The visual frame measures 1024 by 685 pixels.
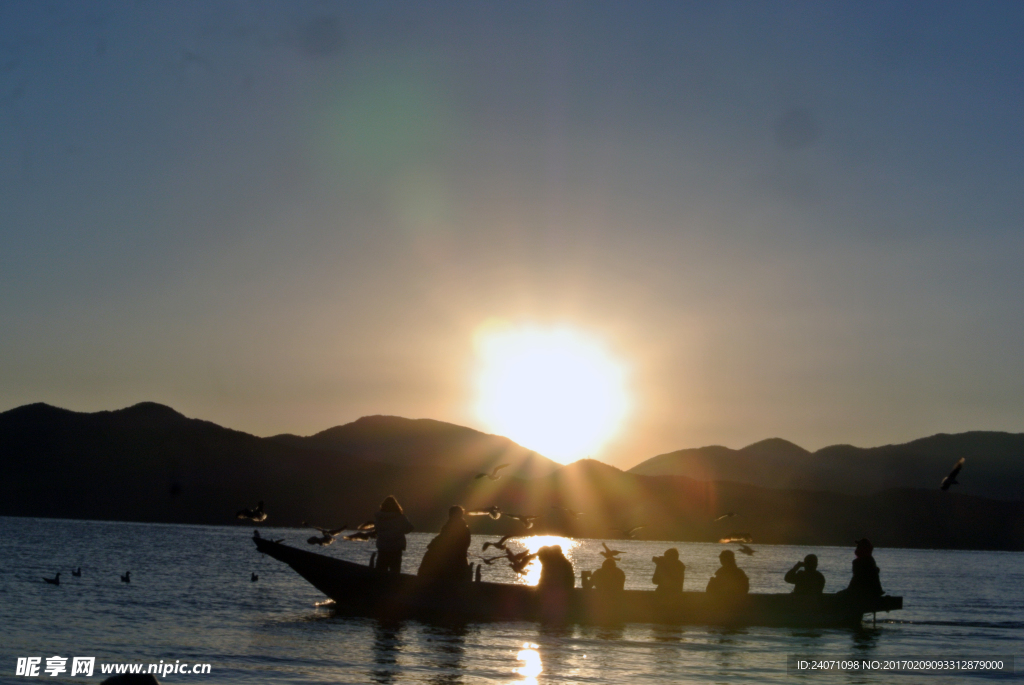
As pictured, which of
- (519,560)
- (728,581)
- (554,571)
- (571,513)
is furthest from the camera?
(571,513)

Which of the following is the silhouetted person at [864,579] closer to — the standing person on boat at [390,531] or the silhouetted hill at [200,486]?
the standing person on boat at [390,531]

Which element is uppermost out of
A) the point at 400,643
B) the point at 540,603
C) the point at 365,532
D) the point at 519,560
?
the point at 365,532

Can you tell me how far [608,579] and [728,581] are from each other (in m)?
3.20

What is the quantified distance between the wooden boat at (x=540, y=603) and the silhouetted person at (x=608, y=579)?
0.60 ft

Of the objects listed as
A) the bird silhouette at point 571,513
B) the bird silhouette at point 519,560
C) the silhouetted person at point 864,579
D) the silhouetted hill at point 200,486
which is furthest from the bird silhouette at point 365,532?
the silhouetted hill at point 200,486

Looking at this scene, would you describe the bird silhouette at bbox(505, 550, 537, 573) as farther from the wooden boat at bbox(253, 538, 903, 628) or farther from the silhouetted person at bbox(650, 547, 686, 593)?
the silhouetted person at bbox(650, 547, 686, 593)

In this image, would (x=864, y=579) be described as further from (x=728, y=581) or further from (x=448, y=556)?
(x=448, y=556)

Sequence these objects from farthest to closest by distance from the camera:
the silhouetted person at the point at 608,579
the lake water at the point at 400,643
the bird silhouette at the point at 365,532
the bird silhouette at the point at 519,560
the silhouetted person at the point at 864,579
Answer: the silhouetted person at the point at 864,579 → the silhouetted person at the point at 608,579 → the bird silhouette at the point at 365,532 → the bird silhouette at the point at 519,560 → the lake water at the point at 400,643

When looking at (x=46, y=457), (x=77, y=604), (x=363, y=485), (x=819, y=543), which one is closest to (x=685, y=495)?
(x=819, y=543)

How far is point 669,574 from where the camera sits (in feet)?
78.7

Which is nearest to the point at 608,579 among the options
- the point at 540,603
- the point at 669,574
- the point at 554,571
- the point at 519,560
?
the point at 554,571

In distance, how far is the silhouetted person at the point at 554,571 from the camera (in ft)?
76.4

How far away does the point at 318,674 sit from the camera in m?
15.9

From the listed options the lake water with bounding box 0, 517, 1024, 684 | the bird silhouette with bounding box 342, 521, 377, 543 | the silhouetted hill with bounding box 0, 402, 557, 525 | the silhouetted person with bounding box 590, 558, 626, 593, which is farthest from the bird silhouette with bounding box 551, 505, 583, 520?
the silhouetted hill with bounding box 0, 402, 557, 525
